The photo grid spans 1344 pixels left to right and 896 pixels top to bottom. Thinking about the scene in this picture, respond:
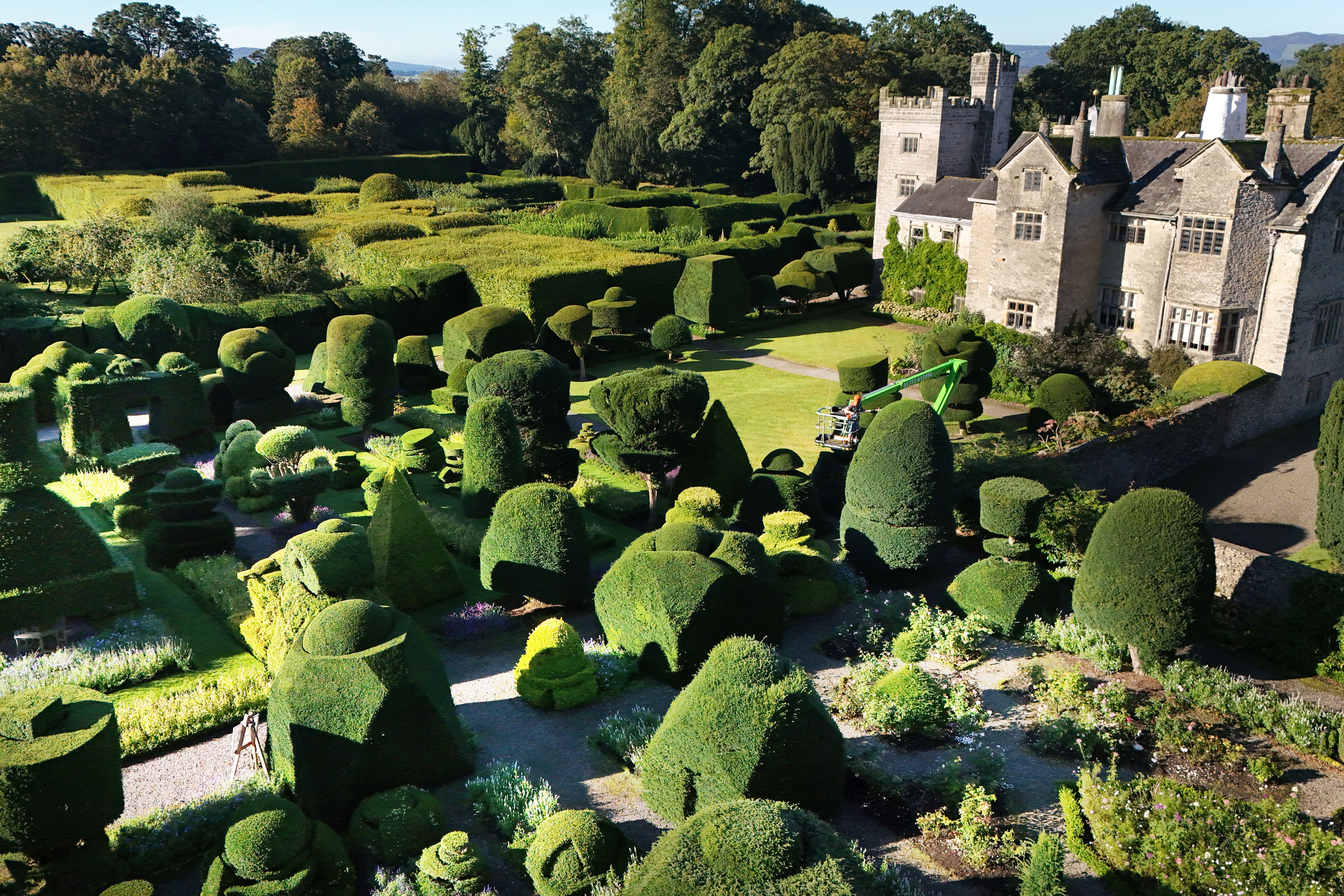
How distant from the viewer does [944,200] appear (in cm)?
4406

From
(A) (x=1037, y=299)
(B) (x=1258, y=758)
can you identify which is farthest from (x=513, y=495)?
(A) (x=1037, y=299)

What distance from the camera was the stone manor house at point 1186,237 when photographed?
1222 inches

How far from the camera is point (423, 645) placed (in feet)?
45.9

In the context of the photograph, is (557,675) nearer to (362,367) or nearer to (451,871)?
(451,871)

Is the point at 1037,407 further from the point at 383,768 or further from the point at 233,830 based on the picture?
the point at 233,830

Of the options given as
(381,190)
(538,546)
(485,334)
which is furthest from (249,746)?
(381,190)

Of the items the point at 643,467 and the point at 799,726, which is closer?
the point at 799,726

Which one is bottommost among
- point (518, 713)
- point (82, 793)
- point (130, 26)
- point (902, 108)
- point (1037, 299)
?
point (518, 713)

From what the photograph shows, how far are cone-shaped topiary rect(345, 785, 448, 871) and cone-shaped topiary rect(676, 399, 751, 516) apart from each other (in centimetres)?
1102

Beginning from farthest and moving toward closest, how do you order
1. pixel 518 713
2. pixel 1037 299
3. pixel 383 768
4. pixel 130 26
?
pixel 130 26 < pixel 1037 299 < pixel 518 713 < pixel 383 768

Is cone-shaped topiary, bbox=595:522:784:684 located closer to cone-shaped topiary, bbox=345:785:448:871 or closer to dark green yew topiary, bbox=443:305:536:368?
cone-shaped topiary, bbox=345:785:448:871

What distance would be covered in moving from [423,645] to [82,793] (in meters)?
4.25

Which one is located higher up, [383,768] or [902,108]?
[902,108]

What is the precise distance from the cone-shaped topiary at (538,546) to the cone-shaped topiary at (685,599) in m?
1.12
